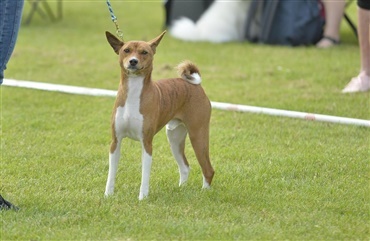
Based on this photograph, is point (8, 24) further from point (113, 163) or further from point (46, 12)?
point (46, 12)

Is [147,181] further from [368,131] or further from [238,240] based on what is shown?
[368,131]

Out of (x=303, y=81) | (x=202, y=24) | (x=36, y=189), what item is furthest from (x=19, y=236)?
(x=202, y=24)

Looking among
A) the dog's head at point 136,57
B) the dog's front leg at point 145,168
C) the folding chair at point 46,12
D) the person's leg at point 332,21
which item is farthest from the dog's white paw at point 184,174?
the folding chair at point 46,12

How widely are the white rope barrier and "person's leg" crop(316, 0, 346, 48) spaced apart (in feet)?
9.90

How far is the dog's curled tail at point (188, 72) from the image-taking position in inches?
169

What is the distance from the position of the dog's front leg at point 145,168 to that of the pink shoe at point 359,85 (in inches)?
126

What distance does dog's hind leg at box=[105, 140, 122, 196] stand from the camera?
4109mm

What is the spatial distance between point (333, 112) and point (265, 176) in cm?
180

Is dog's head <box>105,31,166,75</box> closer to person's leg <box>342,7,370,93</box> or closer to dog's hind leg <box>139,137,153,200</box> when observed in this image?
dog's hind leg <box>139,137,153,200</box>

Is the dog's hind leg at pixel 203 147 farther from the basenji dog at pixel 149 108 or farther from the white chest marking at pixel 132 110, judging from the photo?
the white chest marking at pixel 132 110

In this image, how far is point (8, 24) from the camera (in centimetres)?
397

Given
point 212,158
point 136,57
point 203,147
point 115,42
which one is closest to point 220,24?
point 212,158

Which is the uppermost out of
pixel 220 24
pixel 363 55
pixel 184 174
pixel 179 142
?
pixel 179 142

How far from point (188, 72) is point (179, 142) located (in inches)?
16.2
